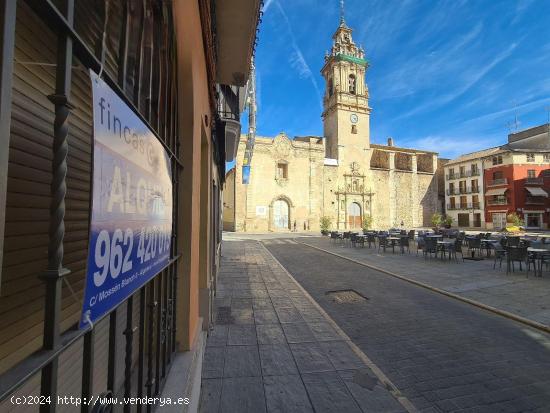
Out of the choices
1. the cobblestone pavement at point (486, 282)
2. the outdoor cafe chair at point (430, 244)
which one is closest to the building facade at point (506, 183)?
the outdoor cafe chair at point (430, 244)

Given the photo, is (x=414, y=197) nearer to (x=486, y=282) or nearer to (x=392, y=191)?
(x=392, y=191)

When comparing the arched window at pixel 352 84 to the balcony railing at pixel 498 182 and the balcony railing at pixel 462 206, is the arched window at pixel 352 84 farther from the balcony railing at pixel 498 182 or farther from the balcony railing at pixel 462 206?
the balcony railing at pixel 462 206

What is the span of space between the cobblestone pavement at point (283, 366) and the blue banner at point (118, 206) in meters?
1.96

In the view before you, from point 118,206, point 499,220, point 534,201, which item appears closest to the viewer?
point 118,206

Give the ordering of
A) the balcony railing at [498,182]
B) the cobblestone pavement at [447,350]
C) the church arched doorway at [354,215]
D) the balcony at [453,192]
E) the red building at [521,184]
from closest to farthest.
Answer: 1. the cobblestone pavement at [447,350]
2. the red building at [521,184]
3. the balcony railing at [498,182]
4. the church arched doorway at [354,215]
5. the balcony at [453,192]

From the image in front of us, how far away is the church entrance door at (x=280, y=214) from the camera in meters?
36.4

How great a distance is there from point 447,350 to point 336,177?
37.0 meters

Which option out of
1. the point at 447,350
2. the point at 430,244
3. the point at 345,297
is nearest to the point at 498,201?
the point at 430,244

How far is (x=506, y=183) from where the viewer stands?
3494 cm

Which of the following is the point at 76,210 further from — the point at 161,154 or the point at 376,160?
the point at 376,160

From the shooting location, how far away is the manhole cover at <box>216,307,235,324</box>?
15.7 ft

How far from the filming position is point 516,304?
5.62m

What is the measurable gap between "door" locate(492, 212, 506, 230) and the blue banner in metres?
44.0

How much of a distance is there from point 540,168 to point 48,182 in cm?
4744
